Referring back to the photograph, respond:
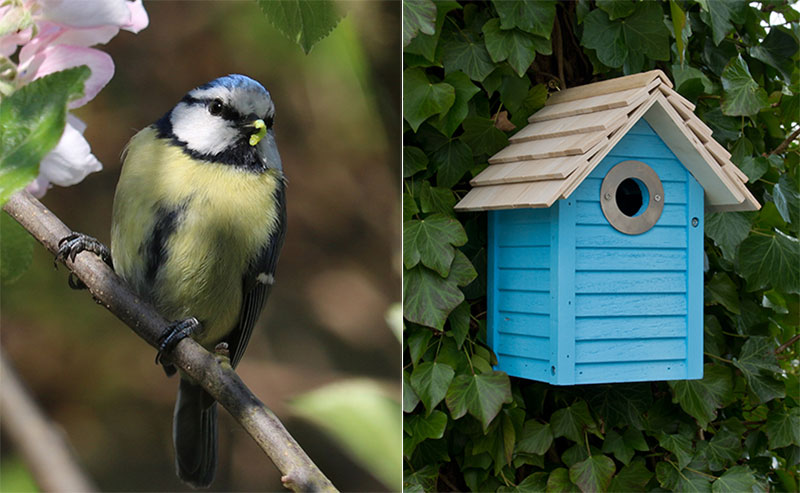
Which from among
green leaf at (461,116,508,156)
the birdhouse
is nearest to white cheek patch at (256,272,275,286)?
the birdhouse

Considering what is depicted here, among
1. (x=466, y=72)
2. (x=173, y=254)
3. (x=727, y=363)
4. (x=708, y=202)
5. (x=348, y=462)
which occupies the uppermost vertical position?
(x=466, y=72)

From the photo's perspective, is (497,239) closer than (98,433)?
No

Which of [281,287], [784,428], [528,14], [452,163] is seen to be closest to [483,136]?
[452,163]

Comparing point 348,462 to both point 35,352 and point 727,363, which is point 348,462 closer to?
point 35,352

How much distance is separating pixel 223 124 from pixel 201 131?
29 millimetres

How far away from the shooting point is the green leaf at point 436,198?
1.35 m

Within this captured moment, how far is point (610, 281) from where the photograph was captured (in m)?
1.27

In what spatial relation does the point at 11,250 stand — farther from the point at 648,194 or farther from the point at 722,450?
the point at 722,450

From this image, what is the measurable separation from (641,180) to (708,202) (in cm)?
19

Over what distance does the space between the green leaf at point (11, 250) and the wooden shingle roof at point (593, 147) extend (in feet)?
2.50

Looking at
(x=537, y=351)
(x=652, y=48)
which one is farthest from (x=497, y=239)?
(x=652, y=48)

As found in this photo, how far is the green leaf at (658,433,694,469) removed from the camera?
1460 millimetres

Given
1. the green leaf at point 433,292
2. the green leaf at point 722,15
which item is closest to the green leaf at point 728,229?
the green leaf at point 722,15

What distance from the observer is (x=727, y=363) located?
1.57 metres
